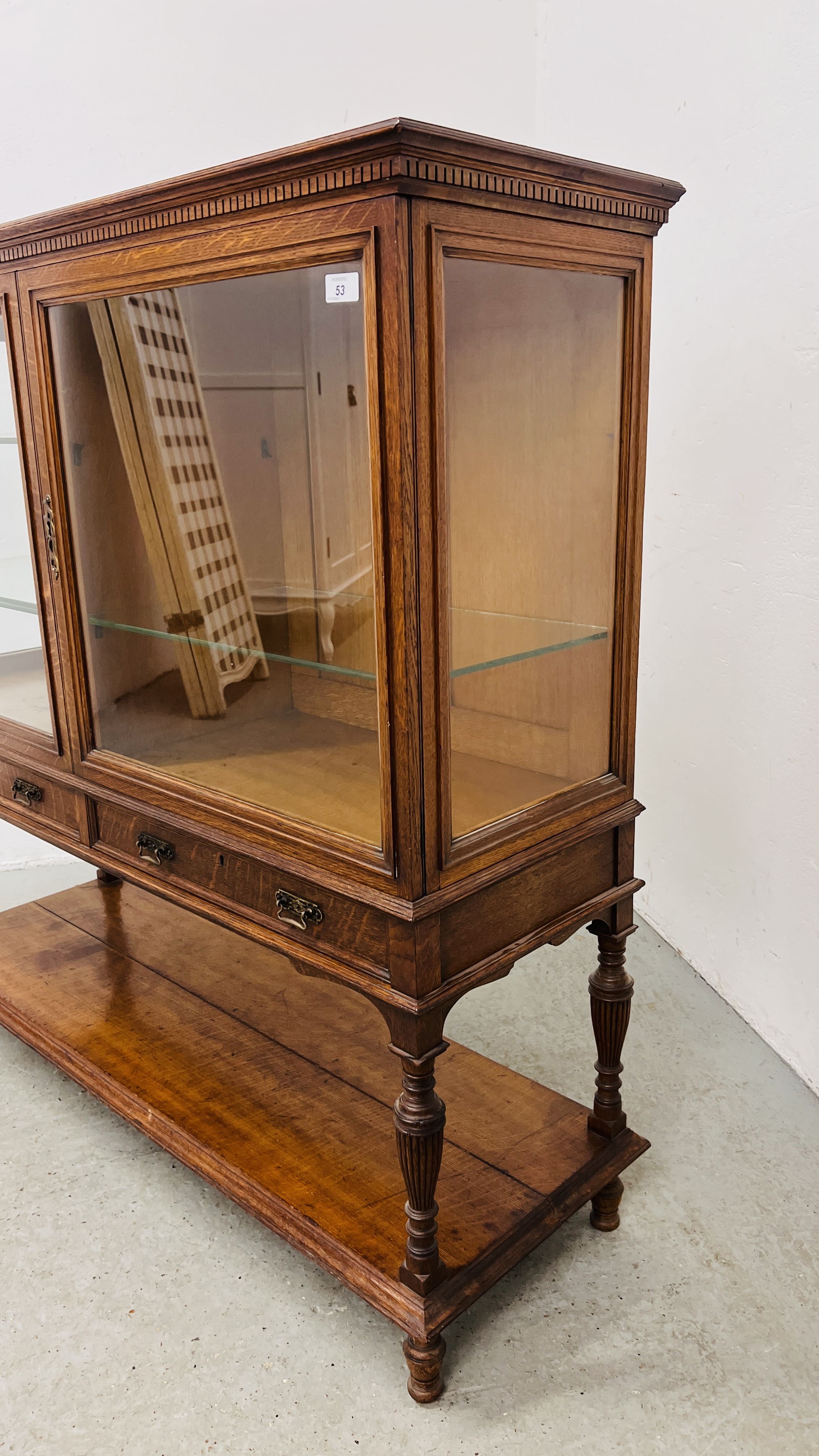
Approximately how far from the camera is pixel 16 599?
198 cm

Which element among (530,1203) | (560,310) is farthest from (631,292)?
(530,1203)

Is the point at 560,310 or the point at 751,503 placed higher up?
the point at 560,310

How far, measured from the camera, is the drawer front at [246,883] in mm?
1370

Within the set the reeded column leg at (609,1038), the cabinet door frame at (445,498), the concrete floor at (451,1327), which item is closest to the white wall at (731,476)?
the concrete floor at (451,1327)

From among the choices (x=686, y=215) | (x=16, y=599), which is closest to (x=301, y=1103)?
(x=16, y=599)

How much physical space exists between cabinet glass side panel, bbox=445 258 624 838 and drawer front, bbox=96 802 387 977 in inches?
7.6

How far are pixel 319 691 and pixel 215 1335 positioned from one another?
3.13ft

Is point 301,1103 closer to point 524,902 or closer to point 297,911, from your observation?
point 297,911

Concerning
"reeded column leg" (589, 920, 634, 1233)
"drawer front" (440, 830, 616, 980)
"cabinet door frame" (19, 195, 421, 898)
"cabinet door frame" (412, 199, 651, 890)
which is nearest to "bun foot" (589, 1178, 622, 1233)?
"reeded column leg" (589, 920, 634, 1233)

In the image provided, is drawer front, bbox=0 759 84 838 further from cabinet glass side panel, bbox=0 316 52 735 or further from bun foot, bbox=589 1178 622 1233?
bun foot, bbox=589 1178 622 1233

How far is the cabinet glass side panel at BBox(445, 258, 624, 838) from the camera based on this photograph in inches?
49.1

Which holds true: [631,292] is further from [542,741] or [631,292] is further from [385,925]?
[385,925]

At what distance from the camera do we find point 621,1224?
1.79 metres

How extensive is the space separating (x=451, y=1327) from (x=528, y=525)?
3.84 feet
